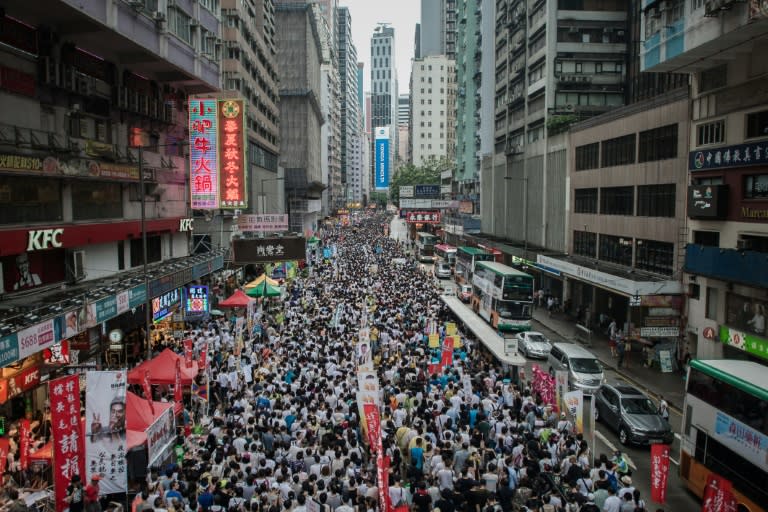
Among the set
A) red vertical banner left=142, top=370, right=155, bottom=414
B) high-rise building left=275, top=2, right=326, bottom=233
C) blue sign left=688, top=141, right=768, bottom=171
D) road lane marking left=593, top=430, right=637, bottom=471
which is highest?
high-rise building left=275, top=2, right=326, bottom=233

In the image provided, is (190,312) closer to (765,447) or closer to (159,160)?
(159,160)

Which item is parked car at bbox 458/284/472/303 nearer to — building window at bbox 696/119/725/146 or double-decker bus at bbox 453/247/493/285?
double-decker bus at bbox 453/247/493/285

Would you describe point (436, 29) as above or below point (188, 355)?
above

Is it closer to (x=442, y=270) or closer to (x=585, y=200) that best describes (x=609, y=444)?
(x=585, y=200)

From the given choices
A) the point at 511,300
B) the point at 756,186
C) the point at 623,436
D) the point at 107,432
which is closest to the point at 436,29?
the point at 511,300

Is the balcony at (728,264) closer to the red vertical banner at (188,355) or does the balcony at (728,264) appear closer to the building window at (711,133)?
the building window at (711,133)

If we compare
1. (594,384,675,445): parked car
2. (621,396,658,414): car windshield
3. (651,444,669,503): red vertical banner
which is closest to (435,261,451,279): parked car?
(594,384,675,445): parked car
